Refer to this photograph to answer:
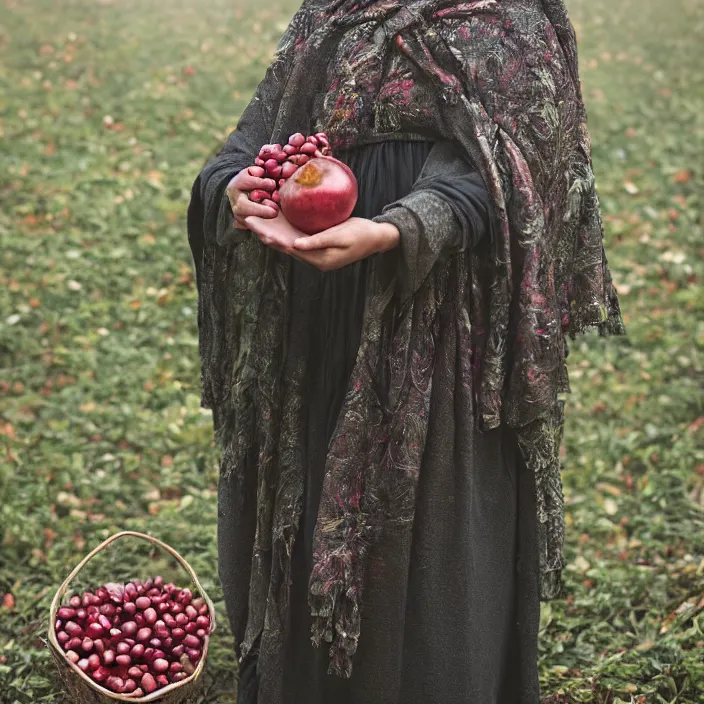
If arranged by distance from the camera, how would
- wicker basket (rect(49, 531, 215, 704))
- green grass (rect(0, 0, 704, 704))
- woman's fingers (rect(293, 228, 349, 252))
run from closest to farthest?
woman's fingers (rect(293, 228, 349, 252))
wicker basket (rect(49, 531, 215, 704))
green grass (rect(0, 0, 704, 704))

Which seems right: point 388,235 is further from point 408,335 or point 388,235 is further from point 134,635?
point 134,635

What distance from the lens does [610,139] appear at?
7.31 metres

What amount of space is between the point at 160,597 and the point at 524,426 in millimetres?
1330

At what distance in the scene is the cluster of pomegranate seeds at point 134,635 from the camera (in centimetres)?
261

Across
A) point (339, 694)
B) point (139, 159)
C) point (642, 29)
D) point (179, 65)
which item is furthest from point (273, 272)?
point (642, 29)

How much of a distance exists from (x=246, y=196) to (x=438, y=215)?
0.42 meters

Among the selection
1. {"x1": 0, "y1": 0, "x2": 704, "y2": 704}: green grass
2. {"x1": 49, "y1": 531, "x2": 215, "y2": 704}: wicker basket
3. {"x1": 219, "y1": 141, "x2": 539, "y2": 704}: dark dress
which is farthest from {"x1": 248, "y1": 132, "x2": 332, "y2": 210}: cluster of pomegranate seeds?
{"x1": 0, "y1": 0, "x2": 704, "y2": 704}: green grass

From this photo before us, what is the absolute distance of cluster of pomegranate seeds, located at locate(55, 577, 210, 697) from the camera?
103 inches

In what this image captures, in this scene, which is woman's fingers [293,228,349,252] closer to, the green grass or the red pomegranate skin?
the red pomegranate skin

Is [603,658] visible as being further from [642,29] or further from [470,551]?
[642,29]

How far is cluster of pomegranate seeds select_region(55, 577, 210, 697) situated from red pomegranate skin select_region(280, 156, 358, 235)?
1428mm

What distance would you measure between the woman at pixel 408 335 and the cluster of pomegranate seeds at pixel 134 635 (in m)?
0.38

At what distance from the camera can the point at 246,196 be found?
2.03 m

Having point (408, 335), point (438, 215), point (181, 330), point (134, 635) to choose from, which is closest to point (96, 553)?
point (134, 635)
